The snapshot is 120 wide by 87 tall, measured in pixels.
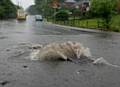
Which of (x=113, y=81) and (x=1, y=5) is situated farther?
(x=1, y=5)

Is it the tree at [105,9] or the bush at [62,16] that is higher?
the tree at [105,9]

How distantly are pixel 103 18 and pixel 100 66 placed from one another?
98.3 ft

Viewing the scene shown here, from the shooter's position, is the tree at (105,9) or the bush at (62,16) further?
the bush at (62,16)

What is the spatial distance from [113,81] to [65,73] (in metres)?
1.86

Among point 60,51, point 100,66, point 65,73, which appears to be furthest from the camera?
point 60,51

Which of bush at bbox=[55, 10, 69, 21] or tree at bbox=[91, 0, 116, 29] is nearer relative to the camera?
tree at bbox=[91, 0, 116, 29]

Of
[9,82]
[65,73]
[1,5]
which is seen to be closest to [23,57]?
[65,73]

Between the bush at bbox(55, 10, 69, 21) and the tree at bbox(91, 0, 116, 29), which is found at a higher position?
the tree at bbox(91, 0, 116, 29)

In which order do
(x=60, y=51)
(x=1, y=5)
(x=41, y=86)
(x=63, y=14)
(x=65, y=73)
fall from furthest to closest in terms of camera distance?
(x=1, y=5)
(x=63, y=14)
(x=60, y=51)
(x=65, y=73)
(x=41, y=86)

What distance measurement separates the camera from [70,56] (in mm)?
15023

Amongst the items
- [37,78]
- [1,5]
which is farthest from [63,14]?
[37,78]

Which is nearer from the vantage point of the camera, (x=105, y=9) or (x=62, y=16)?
(x=105, y=9)

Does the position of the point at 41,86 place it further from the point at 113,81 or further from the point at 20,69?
the point at 20,69

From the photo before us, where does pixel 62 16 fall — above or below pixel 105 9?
below
